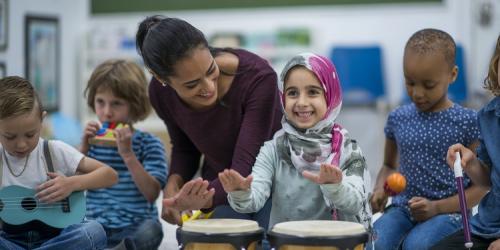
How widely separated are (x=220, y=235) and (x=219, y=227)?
0.02 m

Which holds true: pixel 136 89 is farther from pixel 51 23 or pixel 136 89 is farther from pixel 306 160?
pixel 51 23

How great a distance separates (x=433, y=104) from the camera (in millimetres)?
2453

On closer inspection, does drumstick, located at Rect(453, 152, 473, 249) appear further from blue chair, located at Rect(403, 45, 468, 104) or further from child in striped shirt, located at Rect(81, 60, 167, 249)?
blue chair, located at Rect(403, 45, 468, 104)

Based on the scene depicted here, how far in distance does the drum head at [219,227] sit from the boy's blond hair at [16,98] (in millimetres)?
713

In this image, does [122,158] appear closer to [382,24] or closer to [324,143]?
[324,143]

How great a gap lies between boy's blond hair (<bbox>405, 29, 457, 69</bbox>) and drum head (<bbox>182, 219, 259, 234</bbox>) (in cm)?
94

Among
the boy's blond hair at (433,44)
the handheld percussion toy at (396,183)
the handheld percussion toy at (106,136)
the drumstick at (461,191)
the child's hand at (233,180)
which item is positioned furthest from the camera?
the handheld percussion toy at (106,136)

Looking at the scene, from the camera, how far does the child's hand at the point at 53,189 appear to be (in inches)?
91.6

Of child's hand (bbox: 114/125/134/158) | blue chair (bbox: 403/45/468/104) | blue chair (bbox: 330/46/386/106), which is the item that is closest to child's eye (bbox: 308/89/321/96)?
child's hand (bbox: 114/125/134/158)

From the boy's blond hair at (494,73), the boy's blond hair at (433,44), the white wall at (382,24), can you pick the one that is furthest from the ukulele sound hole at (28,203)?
the white wall at (382,24)

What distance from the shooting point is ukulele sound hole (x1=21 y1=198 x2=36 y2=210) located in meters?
2.34

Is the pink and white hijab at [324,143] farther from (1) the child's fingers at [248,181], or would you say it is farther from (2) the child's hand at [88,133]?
(2) the child's hand at [88,133]

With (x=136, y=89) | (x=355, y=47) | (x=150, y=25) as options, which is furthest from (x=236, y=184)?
(x=355, y=47)

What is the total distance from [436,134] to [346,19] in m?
4.05
